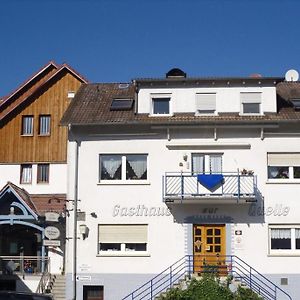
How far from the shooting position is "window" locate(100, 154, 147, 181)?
2489 cm

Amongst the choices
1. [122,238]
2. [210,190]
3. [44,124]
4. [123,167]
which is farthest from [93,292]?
[44,124]

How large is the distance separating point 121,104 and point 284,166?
7369 millimetres

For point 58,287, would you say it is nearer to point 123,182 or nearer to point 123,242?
point 123,242

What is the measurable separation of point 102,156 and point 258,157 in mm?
6279

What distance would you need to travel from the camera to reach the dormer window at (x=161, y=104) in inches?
1016

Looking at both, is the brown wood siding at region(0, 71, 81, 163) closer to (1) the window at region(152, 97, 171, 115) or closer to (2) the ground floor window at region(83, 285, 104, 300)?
(1) the window at region(152, 97, 171, 115)

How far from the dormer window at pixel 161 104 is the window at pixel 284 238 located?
644 cm

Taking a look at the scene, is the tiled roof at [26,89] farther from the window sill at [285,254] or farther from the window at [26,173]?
the window sill at [285,254]

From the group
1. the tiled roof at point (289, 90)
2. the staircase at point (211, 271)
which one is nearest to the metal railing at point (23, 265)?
the staircase at point (211, 271)

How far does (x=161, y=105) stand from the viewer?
1022 inches

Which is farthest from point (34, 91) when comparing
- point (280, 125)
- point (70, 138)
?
point (280, 125)

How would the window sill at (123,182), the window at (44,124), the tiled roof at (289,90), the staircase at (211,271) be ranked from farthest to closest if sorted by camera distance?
1. the window at (44,124)
2. the tiled roof at (289,90)
3. the window sill at (123,182)
4. the staircase at (211,271)

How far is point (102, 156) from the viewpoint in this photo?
25188 millimetres

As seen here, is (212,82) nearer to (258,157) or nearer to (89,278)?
(258,157)
